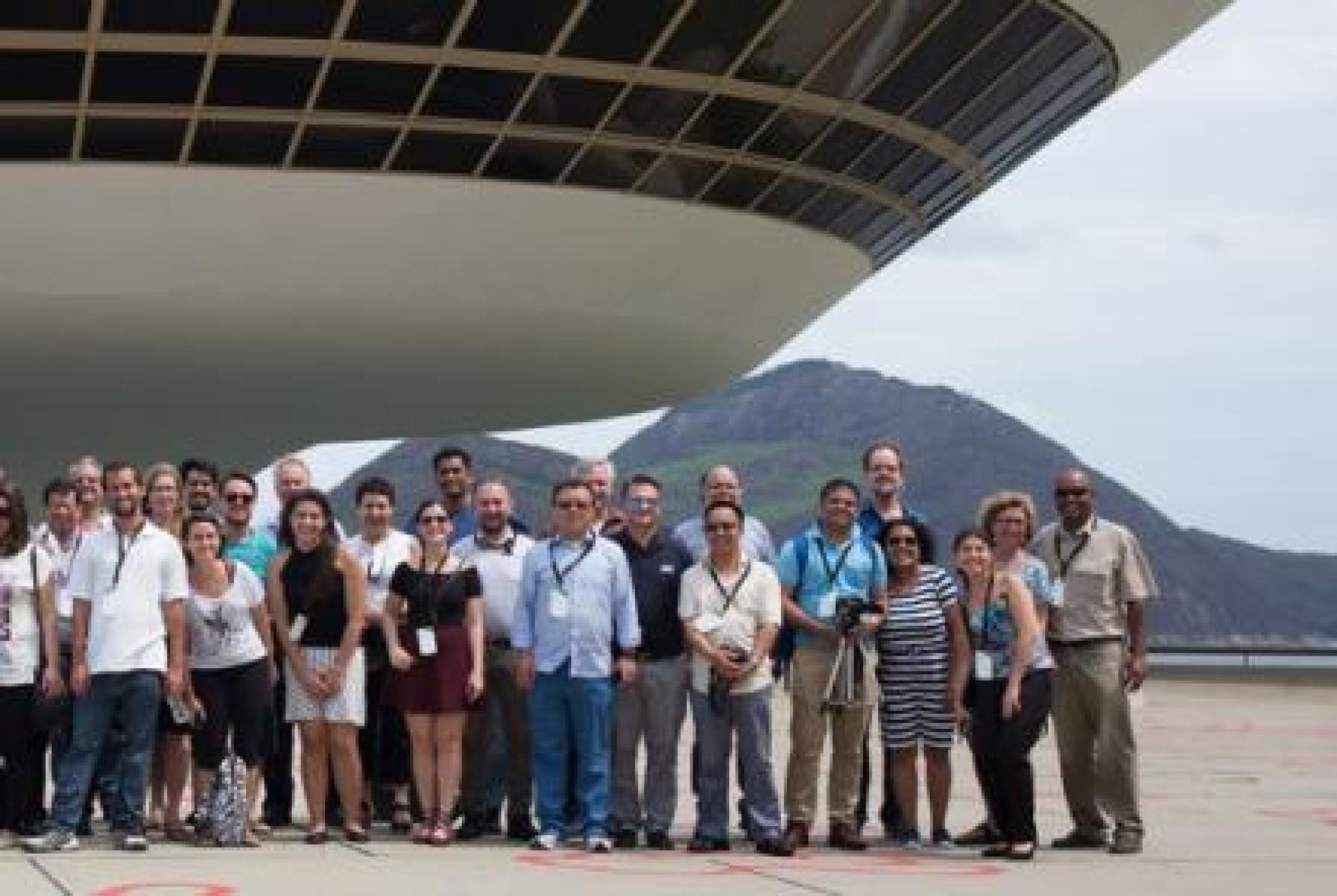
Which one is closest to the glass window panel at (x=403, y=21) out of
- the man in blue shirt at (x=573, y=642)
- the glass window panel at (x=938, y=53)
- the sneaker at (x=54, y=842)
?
the glass window panel at (x=938, y=53)

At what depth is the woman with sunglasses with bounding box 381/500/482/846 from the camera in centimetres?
968

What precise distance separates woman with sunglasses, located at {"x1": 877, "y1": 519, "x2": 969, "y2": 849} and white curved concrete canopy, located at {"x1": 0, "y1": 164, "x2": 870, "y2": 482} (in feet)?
38.3

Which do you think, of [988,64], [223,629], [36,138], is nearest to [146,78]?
[36,138]

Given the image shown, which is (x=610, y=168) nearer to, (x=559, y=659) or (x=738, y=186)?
(x=738, y=186)

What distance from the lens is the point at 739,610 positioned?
9.61 metres

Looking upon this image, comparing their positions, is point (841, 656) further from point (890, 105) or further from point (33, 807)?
point (890, 105)

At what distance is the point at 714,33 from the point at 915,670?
10.4 meters

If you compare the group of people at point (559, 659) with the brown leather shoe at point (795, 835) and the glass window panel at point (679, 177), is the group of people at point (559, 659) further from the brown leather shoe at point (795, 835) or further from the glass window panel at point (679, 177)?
the glass window panel at point (679, 177)

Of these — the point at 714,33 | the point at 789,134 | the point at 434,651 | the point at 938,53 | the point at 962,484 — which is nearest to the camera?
the point at 434,651

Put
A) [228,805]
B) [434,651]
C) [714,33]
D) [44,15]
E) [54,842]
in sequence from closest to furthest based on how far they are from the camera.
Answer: [54,842] → [228,805] → [434,651] → [44,15] → [714,33]

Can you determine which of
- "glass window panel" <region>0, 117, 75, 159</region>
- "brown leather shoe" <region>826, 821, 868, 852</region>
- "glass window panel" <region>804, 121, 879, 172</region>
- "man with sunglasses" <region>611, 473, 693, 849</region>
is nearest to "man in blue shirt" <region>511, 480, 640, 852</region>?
"man with sunglasses" <region>611, 473, 693, 849</region>

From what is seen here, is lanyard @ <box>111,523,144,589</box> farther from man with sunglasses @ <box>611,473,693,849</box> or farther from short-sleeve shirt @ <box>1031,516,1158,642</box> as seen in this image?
short-sleeve shirt @ <box>1031,516,1158,642</box>

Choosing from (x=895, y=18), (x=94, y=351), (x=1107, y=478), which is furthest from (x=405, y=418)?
(x=1107, y=478)

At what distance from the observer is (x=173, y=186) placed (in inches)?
805
